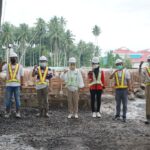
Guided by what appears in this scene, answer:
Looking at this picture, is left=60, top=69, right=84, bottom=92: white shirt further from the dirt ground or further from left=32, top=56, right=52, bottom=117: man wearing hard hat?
the dirt ground

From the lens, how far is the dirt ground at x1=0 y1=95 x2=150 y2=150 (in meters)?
6.41

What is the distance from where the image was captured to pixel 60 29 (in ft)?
274

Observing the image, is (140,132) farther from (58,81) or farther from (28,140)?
(58,81)

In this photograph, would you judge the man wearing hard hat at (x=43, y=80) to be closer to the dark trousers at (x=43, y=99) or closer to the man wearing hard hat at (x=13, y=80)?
the dark trousers at (x=43, y=99)

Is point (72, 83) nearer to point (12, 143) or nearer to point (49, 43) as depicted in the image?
point (12, 143)

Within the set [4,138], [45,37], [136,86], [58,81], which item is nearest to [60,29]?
[45,37]

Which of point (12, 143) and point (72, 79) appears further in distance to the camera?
point (72, 79)

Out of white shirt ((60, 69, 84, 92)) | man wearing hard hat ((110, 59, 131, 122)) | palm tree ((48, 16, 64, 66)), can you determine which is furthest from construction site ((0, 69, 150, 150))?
palm tree ((48, 16, 64, 66))

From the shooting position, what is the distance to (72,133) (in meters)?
7.53

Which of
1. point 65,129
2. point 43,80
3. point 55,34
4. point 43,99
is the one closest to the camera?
point 65,129

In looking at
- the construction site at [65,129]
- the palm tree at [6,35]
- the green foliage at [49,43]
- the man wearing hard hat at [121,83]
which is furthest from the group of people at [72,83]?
the green foliage at [49,43]

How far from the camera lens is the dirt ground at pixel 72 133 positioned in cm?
641

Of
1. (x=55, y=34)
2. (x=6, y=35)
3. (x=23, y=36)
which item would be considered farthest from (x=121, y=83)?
(x=55, y=34)

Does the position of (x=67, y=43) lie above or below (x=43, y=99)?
above
